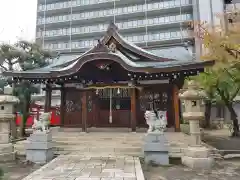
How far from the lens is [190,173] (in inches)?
303

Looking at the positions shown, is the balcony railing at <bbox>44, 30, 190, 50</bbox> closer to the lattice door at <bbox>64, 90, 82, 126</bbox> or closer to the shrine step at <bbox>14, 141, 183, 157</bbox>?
the lattice door at <bbox>64, 90, 82, 126</bbox>

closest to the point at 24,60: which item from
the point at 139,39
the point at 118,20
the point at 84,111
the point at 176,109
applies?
the point at 84,111

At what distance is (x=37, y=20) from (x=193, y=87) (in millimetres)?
51248

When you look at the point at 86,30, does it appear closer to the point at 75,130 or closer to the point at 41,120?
the point at 75,130

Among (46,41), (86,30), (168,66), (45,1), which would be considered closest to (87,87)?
(168,66)

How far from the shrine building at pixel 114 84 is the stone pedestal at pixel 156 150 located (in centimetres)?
427

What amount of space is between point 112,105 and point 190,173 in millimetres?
8019

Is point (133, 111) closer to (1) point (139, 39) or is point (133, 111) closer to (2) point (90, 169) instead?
(2) point (90, 169)

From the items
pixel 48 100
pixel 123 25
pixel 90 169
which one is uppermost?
pixel 123 25

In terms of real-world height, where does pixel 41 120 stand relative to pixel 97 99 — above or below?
below

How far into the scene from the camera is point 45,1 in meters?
53.7

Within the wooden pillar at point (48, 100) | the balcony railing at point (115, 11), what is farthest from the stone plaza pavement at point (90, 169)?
the balcony railing at point (115, 11)

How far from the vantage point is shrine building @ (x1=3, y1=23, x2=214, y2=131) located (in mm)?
12742

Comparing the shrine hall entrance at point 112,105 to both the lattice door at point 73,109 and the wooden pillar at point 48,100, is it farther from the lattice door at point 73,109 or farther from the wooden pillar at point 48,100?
the wooden pillar at point 48,100
